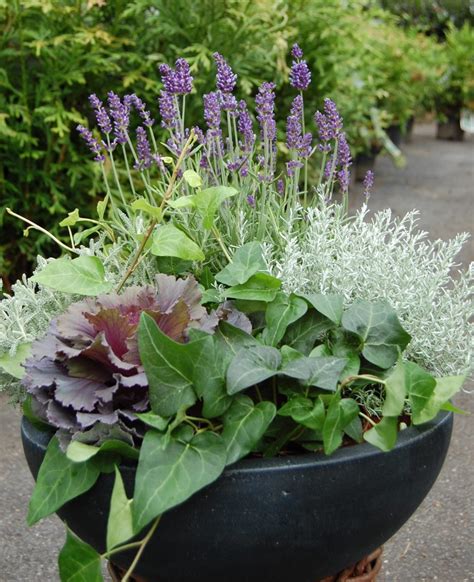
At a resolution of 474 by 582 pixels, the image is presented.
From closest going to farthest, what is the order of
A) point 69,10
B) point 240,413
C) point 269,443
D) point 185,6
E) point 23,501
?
1. point 240,413
2. point 269,443
3. point 23,501
4. point 69,10
5. point 185,6

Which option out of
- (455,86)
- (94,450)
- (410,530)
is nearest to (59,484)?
(94,450)

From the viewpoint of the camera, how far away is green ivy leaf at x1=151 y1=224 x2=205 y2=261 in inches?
70.3

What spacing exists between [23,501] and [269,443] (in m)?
1.67

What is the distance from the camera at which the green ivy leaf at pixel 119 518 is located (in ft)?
4.75

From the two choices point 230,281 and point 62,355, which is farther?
point 230,281


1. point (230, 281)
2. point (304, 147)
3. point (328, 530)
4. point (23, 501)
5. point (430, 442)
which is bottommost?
point (23, 501)

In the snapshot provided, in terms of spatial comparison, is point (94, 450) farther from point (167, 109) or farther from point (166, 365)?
point (167, 109)

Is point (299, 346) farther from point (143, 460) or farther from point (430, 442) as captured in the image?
point (143, 460)

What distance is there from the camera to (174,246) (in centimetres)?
179

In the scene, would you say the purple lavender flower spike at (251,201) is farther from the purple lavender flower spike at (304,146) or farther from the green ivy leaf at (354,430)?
the green ivy leaf at (354,430)

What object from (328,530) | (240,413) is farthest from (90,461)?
(328,530)

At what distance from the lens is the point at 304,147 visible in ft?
6.93

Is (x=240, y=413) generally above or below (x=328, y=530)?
above

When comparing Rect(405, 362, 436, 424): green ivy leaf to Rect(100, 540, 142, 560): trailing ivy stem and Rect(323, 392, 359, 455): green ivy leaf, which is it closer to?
Rect(323, 392, 359, 455): green ivy leaf
